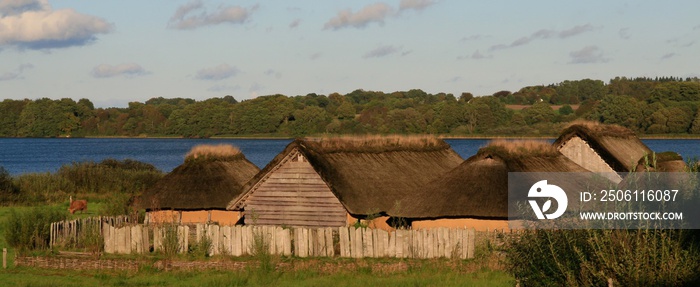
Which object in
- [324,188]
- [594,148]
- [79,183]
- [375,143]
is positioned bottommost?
[79,183]

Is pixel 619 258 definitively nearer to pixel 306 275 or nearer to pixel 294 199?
pixel 306 275

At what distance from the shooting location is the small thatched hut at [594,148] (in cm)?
3438

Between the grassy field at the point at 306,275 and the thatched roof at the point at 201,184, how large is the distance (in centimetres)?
911

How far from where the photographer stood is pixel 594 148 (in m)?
34.7

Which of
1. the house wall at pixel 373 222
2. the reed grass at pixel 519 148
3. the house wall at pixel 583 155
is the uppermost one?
the reed grass at pixel 519 148

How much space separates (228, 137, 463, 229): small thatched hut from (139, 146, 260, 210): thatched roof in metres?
2.81

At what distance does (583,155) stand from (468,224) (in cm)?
970

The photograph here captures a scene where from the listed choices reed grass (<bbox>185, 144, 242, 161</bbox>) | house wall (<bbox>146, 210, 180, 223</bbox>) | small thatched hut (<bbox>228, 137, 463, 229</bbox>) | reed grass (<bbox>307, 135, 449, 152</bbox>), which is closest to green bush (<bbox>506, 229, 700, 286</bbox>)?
small thatched hut (<bbox>228, 137, 463, 229</bbox>)

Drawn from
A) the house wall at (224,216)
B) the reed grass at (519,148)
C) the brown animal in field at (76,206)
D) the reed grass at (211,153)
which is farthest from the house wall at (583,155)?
the brown animal in field at (76,206)

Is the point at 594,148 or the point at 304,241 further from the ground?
the point at 594,148

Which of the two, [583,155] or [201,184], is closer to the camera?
[201,184]

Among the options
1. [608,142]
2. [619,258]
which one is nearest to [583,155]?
[608,142]

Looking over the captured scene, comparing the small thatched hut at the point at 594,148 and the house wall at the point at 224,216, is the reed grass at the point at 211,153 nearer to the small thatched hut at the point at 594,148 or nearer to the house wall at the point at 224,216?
the house wall at the point at 224,216

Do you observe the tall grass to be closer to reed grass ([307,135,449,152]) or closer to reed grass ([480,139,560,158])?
reed grass ([307,135,449,152])
